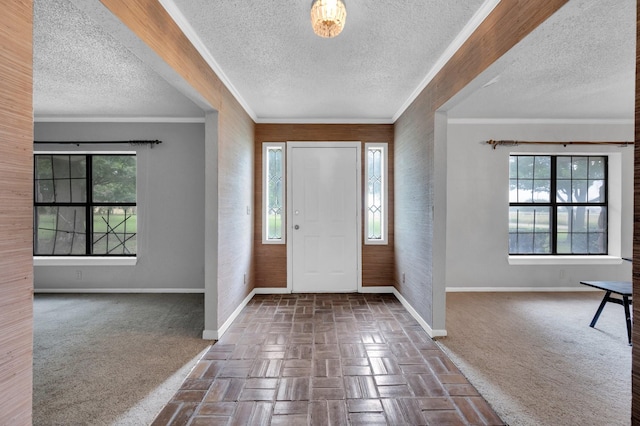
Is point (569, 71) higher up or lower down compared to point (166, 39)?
higher up

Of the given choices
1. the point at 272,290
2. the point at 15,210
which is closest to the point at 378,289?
the point at 272,290

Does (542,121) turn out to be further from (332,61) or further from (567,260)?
(332,61)

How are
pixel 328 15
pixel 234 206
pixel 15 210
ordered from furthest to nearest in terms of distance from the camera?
pixel 234 206 < pixel 328 15 < pixel 15 210

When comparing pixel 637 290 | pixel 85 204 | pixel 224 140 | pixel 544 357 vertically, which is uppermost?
pixel 224 140

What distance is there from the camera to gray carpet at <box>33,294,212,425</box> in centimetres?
194

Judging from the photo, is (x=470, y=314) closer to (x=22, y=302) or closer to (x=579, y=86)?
(x=579, y=86)

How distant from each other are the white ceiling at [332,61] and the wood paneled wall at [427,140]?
3.0 inches

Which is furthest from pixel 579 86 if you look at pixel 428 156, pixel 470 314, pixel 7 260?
pixel 7 260

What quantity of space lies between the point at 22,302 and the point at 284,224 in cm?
343

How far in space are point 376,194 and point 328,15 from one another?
293cm

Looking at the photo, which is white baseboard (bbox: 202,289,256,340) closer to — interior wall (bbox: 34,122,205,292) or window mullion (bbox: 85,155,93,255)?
interior wall (bbox: 34,122,205,292)

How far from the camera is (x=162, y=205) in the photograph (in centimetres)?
442

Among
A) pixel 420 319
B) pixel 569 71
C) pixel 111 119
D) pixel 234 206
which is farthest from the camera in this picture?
pixel 111 119

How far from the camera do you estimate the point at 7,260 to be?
1004 mm
